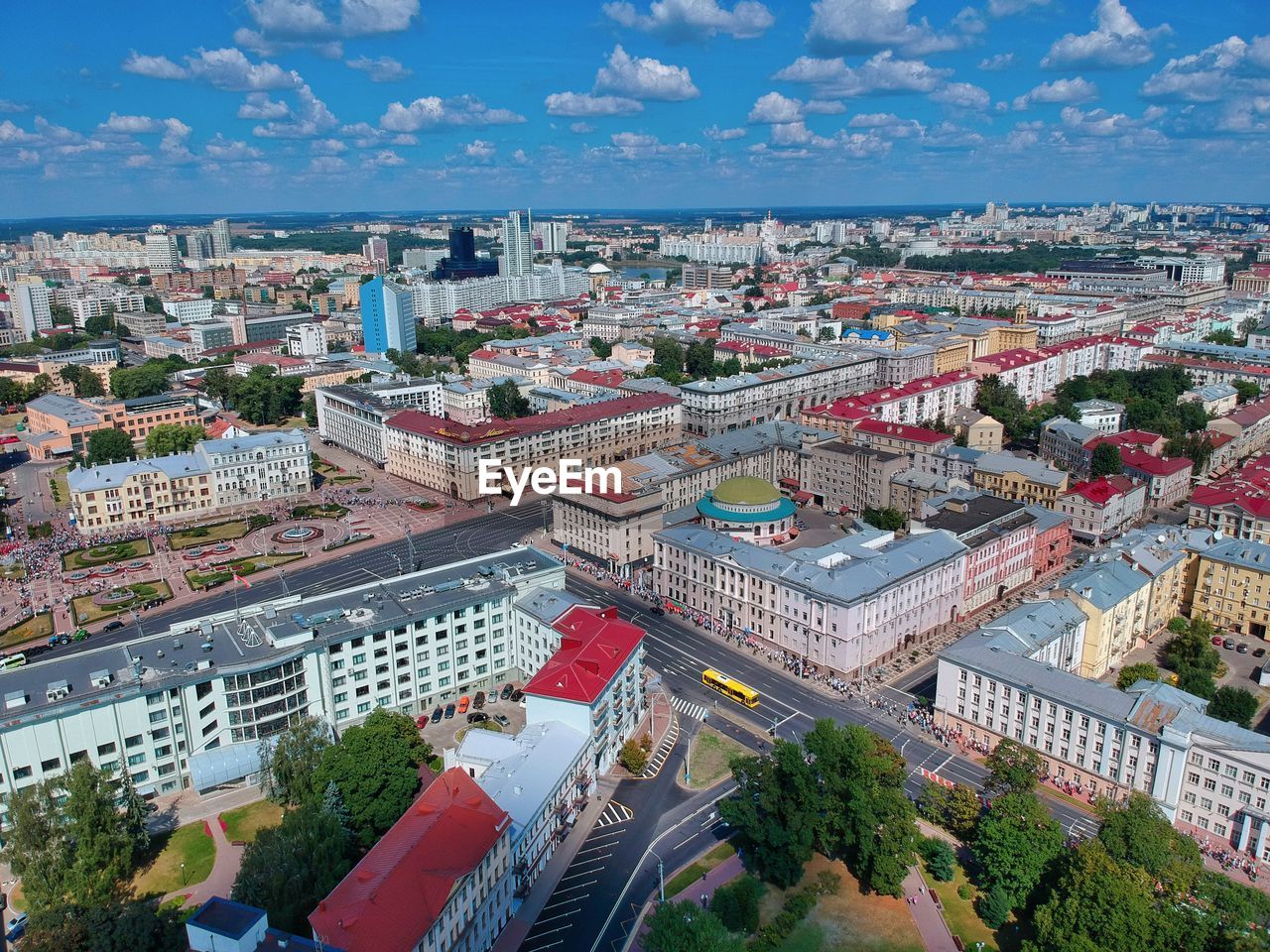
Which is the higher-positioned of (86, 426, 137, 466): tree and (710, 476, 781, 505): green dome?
(710, 476, 781, 505): green dome

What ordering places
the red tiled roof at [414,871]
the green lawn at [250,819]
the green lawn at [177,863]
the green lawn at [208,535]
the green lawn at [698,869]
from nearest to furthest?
the red tiled roof at [414,871]
the green lawn at [698,869]
the green lawn at [177,863]
the green lawn at [250,819]
the green lawn at [208,535]

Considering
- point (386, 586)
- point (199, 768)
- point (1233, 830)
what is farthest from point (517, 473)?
point (1233, 830)

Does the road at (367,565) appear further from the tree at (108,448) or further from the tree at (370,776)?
the tree at (108,448)

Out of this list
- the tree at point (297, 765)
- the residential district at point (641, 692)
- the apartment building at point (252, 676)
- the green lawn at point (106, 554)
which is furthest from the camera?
the green lawn at point (106, 554)

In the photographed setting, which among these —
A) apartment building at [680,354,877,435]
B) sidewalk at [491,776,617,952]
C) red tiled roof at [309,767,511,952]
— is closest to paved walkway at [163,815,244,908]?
red tiled roof at [309,767,511,952]

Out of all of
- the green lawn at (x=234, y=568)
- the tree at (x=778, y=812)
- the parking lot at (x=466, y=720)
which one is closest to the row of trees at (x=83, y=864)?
the parking lot at (x=466, y=720)

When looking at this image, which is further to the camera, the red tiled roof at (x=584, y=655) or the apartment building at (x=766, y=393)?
the apartment building at (x=766, y=393)

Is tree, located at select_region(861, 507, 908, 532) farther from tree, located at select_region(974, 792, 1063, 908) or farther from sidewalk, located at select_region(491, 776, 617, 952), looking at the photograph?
sidewalk, located at select_region(491, 776, 617, 952)
